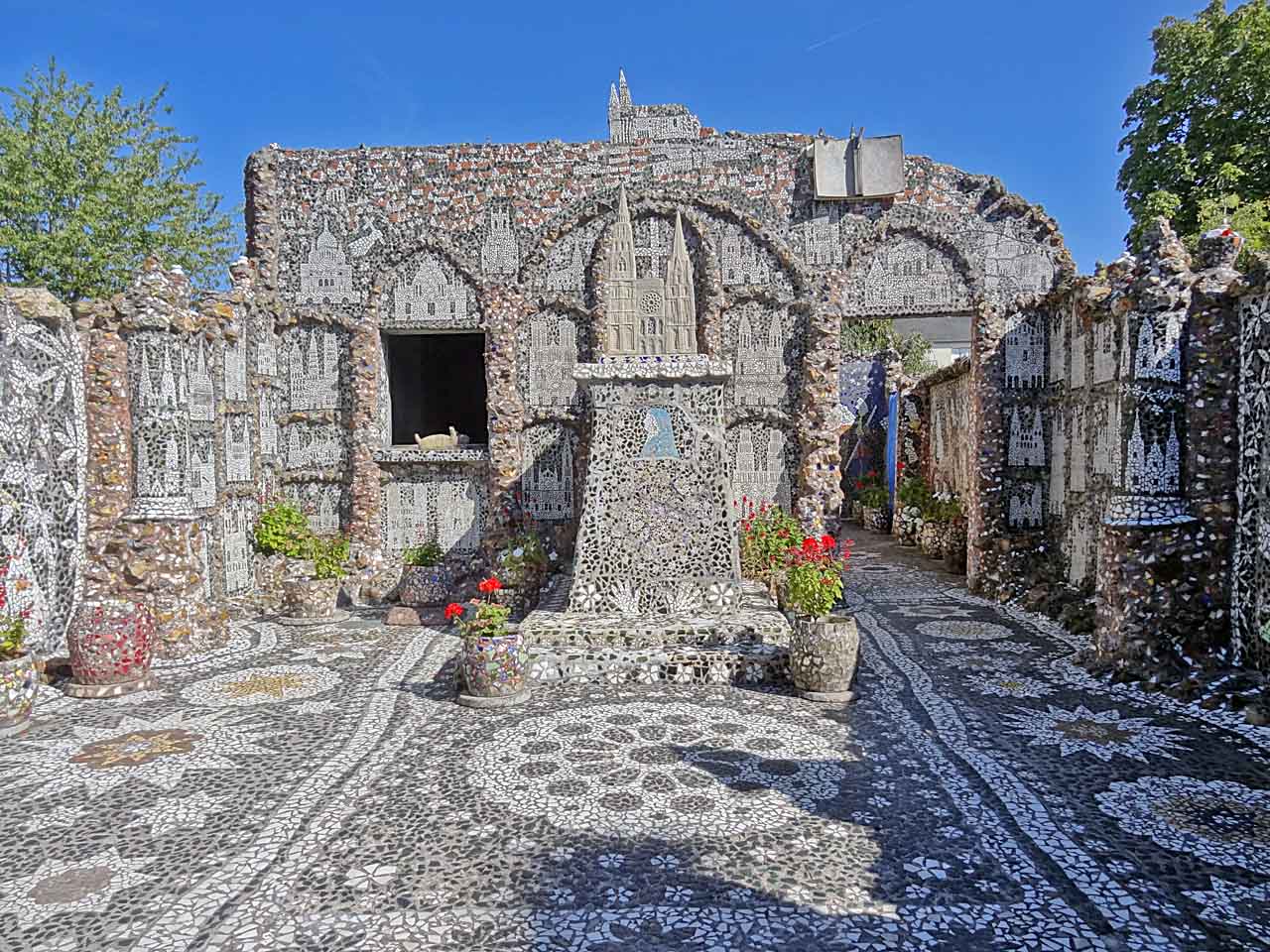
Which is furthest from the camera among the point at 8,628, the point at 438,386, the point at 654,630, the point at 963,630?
the point at 438,386

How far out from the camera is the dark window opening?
44.8 feet

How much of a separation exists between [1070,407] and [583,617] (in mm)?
6165

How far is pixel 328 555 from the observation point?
32.7 ft

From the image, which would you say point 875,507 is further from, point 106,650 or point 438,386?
point 106,650

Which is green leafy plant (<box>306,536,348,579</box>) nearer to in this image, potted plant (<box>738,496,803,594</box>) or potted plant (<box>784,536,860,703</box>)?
potted plant (<box>738,496,803,594</box>)

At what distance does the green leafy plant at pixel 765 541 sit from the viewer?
9.27 meters

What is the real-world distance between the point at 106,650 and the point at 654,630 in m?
4.45

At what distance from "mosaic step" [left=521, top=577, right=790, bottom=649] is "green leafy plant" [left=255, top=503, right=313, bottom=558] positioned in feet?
13.4

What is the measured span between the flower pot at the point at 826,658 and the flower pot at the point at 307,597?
5878mm

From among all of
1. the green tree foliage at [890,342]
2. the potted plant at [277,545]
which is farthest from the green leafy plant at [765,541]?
the green tree foliage at [890,342]

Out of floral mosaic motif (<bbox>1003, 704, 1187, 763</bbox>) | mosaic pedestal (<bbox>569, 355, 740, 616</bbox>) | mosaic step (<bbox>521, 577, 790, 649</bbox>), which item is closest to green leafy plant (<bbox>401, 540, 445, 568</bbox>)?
mosaic step (<bbox>521, 577, 790, 649</bbox>)

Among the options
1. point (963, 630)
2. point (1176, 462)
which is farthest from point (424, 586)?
point (1176, 462)

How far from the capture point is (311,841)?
4129mm

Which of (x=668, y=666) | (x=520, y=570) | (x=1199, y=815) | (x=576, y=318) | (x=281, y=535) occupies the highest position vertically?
(x=576, y=318)
